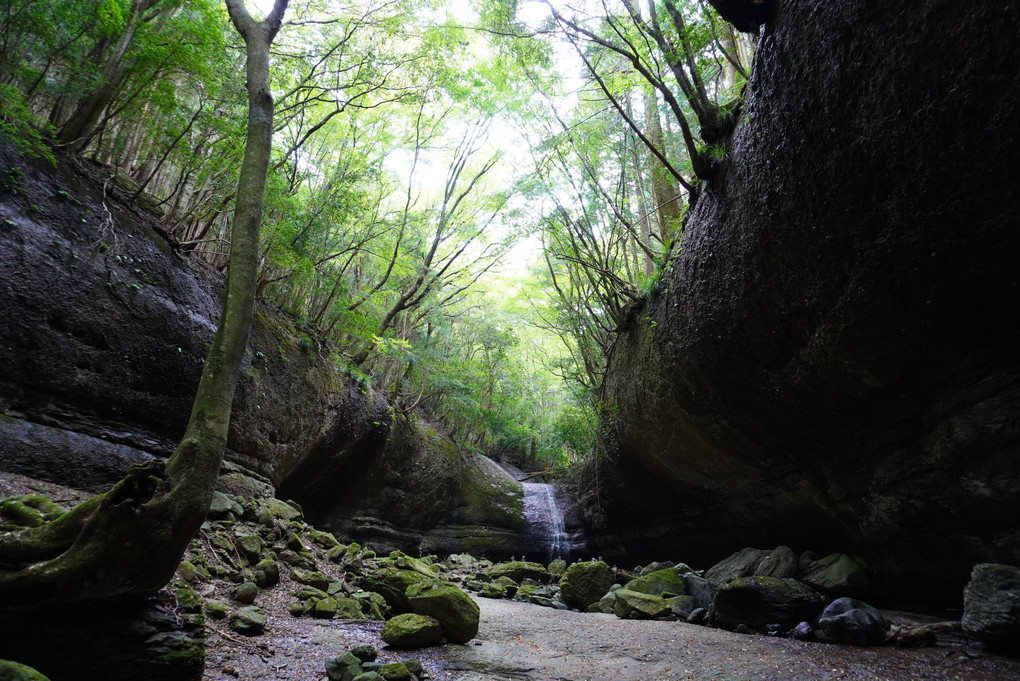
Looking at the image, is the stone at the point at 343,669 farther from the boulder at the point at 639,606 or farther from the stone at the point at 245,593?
the boulder at the point at 639,606

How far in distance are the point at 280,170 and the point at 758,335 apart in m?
9.23

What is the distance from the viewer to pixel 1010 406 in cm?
408

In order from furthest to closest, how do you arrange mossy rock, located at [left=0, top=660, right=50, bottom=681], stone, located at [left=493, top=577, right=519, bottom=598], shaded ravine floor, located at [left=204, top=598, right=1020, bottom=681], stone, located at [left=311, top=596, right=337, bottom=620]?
stone, located at [left=493, top=577, right=519, bottom=598]
stone, located at [left=311, top=596, right=337, bottom=620]
shaded ravine floor, located at [left=204, top=598, right=1020, bottom=681]
mossy rock, located at [left=0, top=660, right=50, bottom=681]

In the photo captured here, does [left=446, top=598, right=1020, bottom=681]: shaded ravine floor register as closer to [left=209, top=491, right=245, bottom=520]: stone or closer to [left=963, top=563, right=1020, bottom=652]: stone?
[left=963, top=563, right=1020, bottom=652]: stone

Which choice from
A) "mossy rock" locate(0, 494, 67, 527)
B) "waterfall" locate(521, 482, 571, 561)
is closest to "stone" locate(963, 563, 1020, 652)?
"mossy rock" locate(0, 494, 67, 527)

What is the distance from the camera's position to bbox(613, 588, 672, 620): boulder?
694 centimetres

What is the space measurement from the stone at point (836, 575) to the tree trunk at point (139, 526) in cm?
764

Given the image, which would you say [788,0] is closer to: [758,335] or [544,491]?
[758,335]

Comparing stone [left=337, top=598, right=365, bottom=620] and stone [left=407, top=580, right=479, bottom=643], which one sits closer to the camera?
stone [left=407, top=580, right=479, bottom=643]

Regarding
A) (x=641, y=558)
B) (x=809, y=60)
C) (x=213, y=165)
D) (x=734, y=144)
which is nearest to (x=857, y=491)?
(x=734, y=144)

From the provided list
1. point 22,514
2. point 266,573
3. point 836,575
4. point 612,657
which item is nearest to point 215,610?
point 266,573

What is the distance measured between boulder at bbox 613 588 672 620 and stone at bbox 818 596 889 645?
7.38ft

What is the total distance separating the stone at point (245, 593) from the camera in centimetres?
474

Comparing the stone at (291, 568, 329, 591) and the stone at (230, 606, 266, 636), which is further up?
the stone at (230, 606, 266, 636)
